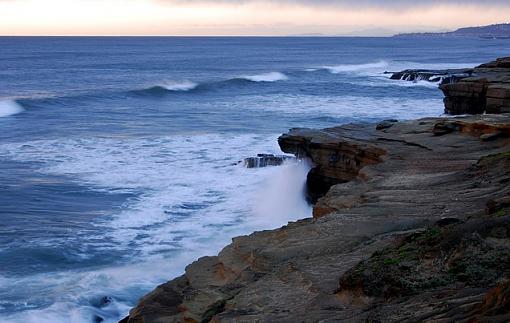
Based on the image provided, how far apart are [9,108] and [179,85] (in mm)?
20593

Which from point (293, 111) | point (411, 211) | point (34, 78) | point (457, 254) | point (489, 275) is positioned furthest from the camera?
point (34, 78)

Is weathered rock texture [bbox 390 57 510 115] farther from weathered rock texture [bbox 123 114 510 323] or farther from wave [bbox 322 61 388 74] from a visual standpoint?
wave [bbox 322 61 388 74]

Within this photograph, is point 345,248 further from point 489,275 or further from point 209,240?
point 209,240

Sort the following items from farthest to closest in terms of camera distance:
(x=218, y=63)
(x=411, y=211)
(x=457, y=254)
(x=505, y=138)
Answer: (x=218, y=63) → (x=505, y=138) → (x=411, y=211) → (x=457, y=254)

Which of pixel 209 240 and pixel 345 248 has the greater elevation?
pixel 345 248

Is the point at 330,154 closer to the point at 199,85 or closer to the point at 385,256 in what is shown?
the point at 385,256

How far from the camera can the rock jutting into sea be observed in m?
7.97

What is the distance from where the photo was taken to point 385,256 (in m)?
9.24

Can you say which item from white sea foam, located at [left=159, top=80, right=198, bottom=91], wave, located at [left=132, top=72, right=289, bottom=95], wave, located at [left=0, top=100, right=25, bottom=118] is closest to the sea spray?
wave, located at [left=0, top=100, right=25, bottom=118]

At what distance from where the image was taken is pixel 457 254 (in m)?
8.49

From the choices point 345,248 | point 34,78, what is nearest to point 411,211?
point 345,248

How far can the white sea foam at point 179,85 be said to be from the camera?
64.4m

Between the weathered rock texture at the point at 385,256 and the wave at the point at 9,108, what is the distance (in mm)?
35179

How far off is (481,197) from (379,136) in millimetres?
7312
